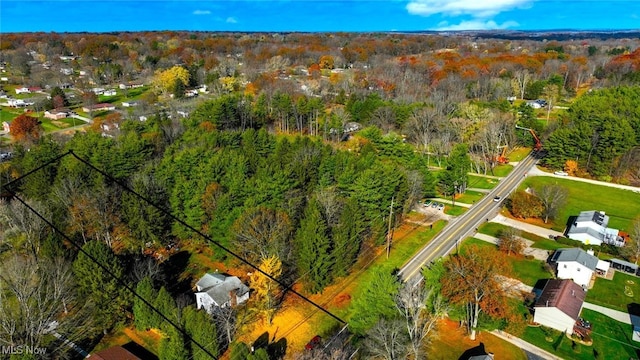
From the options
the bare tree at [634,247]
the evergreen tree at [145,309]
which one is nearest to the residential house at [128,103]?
the evergreen tree at [145,309]

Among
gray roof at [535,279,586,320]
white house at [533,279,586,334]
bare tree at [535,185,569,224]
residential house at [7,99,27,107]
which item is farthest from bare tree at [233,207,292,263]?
residential house at [7,99,27,107]

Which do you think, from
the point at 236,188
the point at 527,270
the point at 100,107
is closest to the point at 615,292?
the point at 527,270

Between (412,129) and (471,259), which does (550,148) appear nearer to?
(412,129)

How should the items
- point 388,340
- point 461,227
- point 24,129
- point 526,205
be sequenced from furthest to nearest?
1. point 24,129
2. point 526,205
3. point 461,227
4. point 388,340

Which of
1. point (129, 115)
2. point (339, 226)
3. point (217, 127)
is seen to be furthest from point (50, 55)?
point (339, 226)

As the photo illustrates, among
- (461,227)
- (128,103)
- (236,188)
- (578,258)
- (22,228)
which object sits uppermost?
(128,103)

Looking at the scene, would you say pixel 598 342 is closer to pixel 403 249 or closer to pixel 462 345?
pixel 462 345

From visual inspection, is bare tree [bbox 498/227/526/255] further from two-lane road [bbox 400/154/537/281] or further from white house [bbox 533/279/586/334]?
white house [bbox 533/279/586/334]
